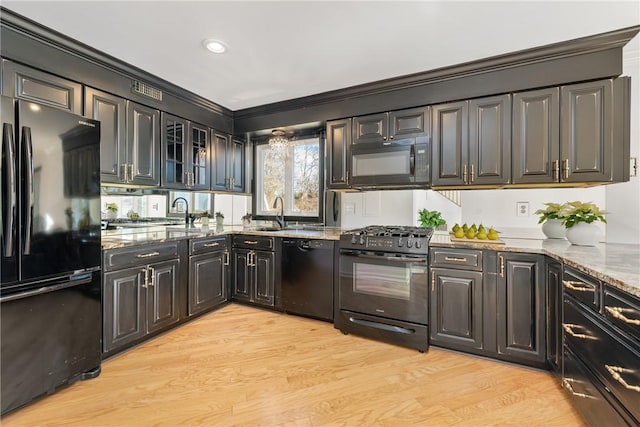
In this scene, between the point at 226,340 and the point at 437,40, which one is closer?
the point at 437,40

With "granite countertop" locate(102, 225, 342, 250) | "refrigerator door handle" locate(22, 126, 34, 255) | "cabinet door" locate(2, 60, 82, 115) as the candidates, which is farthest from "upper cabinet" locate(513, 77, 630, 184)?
"cabinet door" locate(2, 60, 82, 115)

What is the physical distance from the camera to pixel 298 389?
1846mm

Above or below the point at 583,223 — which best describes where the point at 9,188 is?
above

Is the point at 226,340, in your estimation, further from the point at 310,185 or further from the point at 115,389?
the point at 310,185

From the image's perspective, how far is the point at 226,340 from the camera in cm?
250

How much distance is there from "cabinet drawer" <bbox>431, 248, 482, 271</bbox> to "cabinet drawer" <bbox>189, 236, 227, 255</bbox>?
2203mm

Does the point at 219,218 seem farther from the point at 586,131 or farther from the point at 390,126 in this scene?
the point at 586,131

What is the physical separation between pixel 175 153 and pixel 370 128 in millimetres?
2056

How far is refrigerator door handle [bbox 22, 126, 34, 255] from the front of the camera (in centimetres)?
156

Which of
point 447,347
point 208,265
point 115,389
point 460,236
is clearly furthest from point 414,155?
point 115,389

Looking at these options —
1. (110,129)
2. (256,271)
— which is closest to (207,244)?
(256,271)

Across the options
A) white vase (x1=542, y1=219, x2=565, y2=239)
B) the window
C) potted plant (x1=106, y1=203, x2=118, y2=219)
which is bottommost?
white vase (x1=542, y1=219, x2=565, y2=239)

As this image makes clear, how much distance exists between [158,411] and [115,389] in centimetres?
43

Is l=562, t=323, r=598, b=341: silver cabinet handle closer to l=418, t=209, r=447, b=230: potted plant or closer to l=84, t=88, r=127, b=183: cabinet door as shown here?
l=418, t=209, r=447, b=230: potted plant
